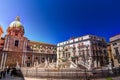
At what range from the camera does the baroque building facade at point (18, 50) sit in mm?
42500

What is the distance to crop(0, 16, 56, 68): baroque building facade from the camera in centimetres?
4250

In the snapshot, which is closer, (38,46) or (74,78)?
(74,78)

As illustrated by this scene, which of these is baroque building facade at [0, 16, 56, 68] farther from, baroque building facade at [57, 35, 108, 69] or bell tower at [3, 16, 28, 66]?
baroque building facade at [57, 35, 108, 69]

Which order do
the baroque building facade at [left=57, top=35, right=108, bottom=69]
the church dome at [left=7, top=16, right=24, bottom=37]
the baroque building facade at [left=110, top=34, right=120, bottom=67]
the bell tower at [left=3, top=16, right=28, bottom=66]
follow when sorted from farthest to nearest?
the church dome at [left=7, top=16, right=24, bottom=37]
the bell tower at [left=3, top=16, right=28, bottom=66]
the baroque building facade at [left=57, top=35, right=108, bottom=69]
the baroque building facade at [left=110, top=34, right=120, bottom=67]

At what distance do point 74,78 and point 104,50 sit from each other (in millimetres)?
29906

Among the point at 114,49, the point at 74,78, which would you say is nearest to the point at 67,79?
the point at 74,78

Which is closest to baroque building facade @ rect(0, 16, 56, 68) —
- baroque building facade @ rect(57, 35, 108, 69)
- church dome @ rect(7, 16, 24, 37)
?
church dome @ rect(7, 16, 24, 37)

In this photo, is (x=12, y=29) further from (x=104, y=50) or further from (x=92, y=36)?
(x=104, y=50)

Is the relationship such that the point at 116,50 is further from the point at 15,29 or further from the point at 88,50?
the point at 15,29

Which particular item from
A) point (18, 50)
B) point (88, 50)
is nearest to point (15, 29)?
point (18, 50)

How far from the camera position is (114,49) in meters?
34.2

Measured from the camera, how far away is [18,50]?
150 feet

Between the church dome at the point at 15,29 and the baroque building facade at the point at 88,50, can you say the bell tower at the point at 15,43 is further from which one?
the baroque building facade at the point at 88,50

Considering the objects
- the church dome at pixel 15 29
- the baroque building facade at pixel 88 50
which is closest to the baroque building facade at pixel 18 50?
the church dome at pixel 15 29
